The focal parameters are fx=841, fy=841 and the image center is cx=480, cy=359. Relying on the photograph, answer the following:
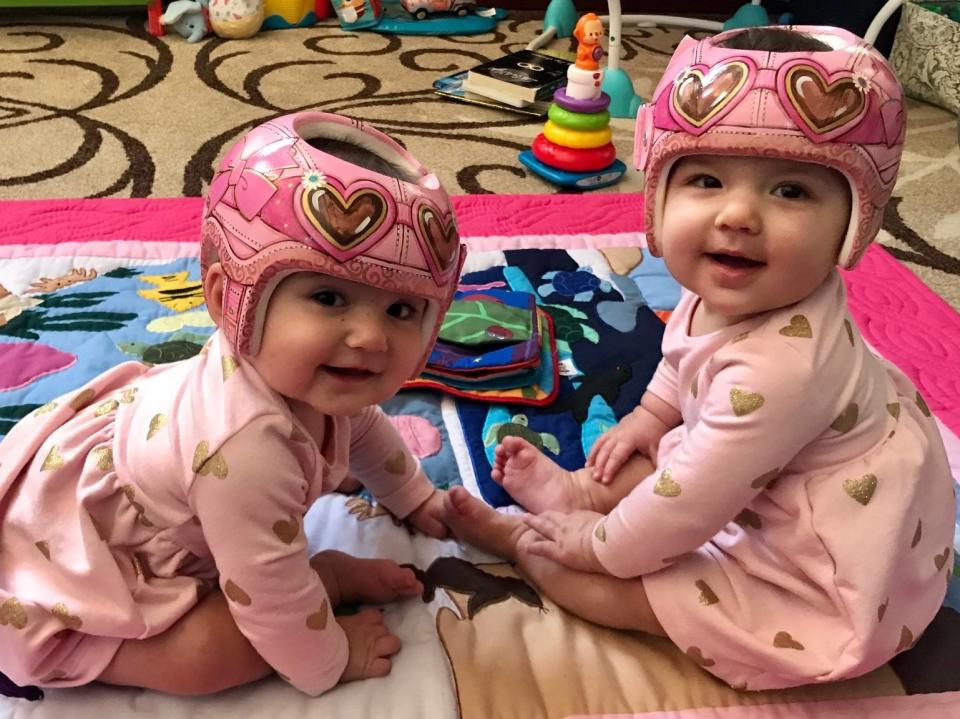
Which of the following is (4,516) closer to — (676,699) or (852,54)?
(676,699)

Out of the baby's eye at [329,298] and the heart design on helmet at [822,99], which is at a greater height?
the heart design on helmet at [822,99]

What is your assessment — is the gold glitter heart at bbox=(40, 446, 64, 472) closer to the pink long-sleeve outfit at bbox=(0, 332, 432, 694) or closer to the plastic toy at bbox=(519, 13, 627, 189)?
the pink long-sleeve outfit at bbox=(0, 332, 432, 694)

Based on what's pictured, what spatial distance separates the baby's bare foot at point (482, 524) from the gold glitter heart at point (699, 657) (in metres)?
0.19

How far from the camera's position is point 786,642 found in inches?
27.7

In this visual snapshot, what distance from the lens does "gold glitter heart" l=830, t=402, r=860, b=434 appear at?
68 centimetres

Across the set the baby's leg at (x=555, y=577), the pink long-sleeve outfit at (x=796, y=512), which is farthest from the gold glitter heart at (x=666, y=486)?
the baby's leg at (x=555, y=577)

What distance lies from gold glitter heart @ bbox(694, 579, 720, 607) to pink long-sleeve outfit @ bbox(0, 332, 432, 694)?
1.02ft

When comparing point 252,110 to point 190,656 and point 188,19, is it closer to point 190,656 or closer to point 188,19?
point 188,19

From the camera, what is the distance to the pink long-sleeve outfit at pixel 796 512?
670 millimetres

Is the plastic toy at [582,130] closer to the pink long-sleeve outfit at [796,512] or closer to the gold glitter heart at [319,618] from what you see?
the pink long-sleeve outfit at [796,512]

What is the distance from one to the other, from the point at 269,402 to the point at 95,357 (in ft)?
1.67

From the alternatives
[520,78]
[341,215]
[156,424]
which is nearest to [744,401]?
[341,215]

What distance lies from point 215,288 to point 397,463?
31 cm

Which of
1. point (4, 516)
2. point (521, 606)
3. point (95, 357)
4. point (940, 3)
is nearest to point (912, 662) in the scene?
point (521, 606)
